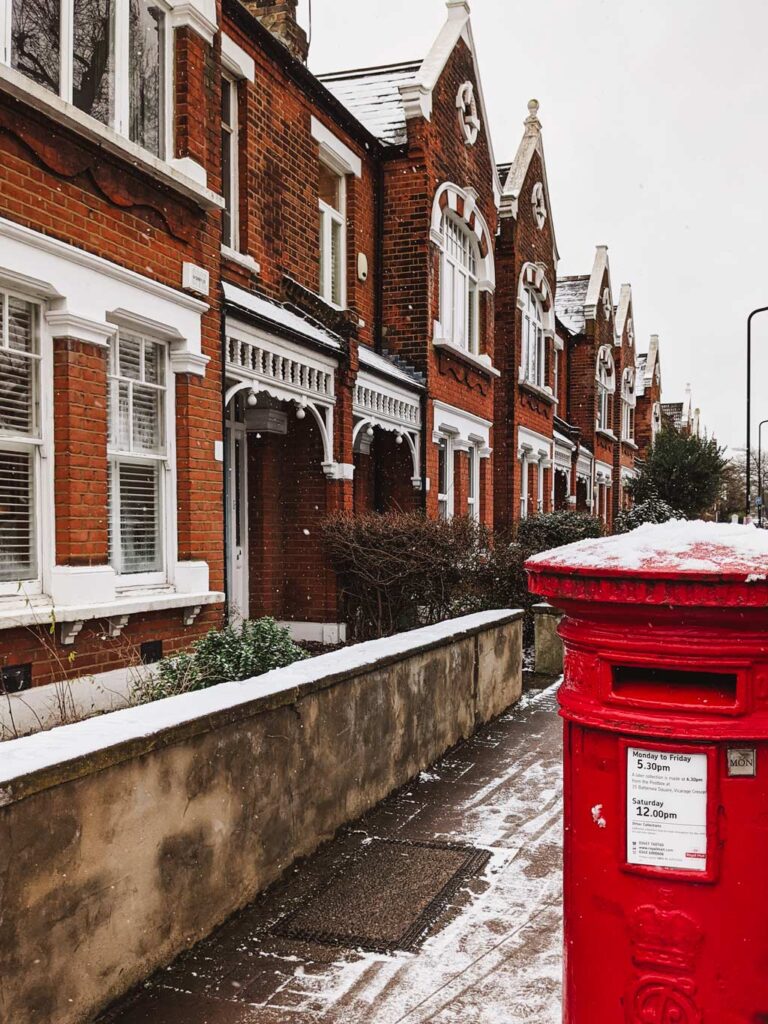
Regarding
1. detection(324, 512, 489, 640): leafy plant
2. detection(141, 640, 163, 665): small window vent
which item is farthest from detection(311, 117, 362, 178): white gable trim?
detection(141, 640, 163, 665): small window vent

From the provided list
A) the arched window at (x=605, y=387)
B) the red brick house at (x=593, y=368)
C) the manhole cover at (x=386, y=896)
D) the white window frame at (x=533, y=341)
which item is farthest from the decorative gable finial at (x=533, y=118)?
the manhole cover at (x=386, y=896)

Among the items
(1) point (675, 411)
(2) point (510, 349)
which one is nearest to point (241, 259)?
(2) point (510, 349)

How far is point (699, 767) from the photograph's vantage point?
7.38 feet

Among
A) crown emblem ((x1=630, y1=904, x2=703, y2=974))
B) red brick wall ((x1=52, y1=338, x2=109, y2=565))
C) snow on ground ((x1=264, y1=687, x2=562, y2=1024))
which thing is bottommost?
snow on ground ((x1=264, y1=687, x2=562, y2=1024))

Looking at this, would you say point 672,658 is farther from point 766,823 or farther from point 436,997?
point 436,997

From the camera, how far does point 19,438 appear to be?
6648 millimetres

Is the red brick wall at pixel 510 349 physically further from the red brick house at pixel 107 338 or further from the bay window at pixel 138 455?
the bay window at pixel 138 455

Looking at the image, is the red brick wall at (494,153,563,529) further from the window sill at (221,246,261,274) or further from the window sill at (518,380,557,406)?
the window sill at (221,246,261,274)

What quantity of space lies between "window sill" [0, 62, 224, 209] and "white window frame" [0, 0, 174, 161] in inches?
2.7

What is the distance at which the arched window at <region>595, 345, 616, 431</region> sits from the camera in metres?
31.5

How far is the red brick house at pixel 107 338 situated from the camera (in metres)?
Result: 6.57

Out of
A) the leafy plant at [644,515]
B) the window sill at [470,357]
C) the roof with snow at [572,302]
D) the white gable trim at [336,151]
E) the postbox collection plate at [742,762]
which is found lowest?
the postbox collection plate at [742,762]

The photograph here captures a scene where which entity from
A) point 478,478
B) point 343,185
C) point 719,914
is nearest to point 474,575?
point 343,185

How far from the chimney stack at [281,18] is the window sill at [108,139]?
6.22m
